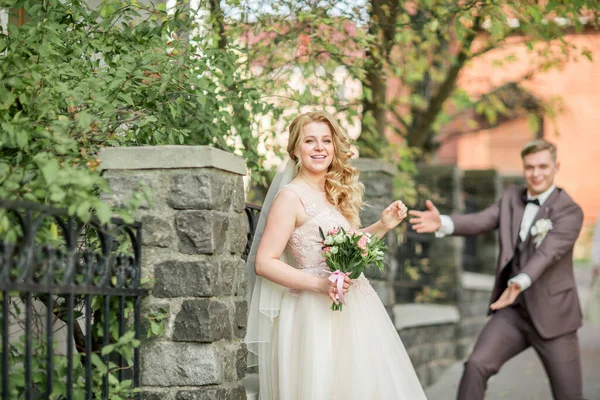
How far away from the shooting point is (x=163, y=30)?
5492 mm

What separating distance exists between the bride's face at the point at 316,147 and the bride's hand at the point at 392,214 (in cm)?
47

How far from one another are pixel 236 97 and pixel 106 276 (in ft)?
7.91

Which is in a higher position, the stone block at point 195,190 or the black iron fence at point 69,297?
the stone block at point 195,190

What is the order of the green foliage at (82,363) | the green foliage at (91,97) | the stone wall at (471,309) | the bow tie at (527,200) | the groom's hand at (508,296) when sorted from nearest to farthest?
the green foliage at (82,363) → the green foliage at (91,97) → the groom's hand at (508,296) → the bow tie at (527,200) → the stone wall at (471,309)

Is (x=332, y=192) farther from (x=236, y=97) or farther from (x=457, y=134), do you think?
(x=457, y=134)

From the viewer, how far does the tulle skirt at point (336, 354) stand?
178 inches

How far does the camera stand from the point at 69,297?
145 inches

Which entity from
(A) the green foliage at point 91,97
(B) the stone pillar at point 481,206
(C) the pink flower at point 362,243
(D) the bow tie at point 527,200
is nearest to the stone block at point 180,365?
(A) the green foliage at point 91,97

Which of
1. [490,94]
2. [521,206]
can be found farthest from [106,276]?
[490,94]

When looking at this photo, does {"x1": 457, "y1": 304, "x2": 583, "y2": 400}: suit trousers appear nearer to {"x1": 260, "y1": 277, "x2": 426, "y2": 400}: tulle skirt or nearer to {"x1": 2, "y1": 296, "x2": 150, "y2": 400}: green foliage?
{"x1": 260, "y1": 277, "x2": 426, "y2": 400}: tulle skirt

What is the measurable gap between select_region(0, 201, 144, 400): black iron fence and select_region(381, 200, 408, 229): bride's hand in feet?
5.11

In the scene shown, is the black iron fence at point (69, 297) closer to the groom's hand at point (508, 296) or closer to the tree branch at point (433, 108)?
the groom's hand at point (508, 296)


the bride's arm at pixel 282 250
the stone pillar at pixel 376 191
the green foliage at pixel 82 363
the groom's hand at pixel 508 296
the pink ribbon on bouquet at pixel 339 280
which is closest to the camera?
the green foliage at pixel 82 363

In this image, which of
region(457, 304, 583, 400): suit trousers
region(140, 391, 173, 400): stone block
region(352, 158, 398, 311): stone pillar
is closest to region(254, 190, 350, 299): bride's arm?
region(140, 391, 173, 400): stone block
